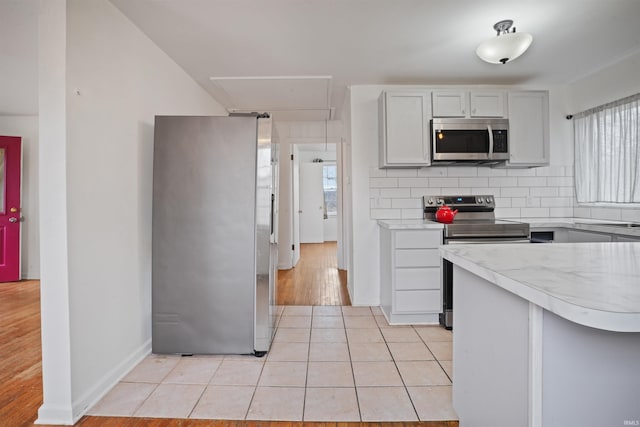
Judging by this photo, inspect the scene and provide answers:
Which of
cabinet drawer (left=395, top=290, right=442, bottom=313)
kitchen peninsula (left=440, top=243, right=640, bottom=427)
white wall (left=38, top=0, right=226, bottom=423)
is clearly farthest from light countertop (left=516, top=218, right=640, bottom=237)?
white wall (left=38, top=0, right=226, bottom=423)

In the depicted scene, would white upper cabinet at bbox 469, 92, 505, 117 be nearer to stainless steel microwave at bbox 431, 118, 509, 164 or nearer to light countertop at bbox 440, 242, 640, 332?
stainless steel microwave at bbox 431, 118, 509, 164

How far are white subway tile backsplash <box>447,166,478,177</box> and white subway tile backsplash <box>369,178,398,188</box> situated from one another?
58cm

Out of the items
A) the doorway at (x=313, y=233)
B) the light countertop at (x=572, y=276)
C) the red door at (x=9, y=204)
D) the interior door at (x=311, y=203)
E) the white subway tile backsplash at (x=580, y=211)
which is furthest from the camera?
the interior door at (x=311, y=203)

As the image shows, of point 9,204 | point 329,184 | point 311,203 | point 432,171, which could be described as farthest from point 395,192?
point 329,184

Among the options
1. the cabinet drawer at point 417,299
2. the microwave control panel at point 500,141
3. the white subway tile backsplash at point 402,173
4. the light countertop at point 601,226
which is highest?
the microwave control panel at point 500,141

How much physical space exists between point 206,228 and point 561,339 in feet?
6.37

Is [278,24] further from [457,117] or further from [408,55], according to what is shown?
[457,117]

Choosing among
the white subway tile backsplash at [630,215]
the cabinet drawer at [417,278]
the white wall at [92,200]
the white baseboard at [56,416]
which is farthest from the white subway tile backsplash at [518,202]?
the white baseboard at [56,416]

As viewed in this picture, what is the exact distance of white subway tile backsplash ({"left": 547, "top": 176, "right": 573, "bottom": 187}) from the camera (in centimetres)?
328

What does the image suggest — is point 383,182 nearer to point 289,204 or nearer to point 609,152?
point 609,152

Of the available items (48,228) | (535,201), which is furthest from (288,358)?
(535,201)

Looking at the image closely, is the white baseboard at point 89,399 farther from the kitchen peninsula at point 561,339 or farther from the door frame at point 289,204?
the door frame at point 289,204

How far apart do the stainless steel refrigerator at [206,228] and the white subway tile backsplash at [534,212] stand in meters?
2.80

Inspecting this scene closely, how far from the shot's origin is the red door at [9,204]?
414cm
